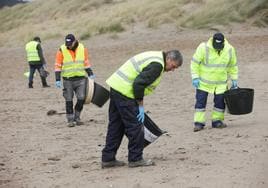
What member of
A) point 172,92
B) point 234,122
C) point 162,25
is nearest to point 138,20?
point 162,25

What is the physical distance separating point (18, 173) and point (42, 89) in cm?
1251

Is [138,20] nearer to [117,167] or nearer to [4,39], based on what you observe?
[4,39]

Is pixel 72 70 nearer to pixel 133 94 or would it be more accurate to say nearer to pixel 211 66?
pixel 211 66

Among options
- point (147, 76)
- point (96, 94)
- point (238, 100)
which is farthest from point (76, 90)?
point (147, 76)

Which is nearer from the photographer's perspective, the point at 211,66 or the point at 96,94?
the point at 211,66

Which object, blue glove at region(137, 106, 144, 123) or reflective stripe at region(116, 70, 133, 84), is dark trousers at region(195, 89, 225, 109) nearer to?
blue glove at region(137, 106, 144, 123)

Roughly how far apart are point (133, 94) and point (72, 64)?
4.72 meters

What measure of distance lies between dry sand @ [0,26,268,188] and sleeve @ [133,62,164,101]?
3.52 feet

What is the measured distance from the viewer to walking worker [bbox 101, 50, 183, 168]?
8969 millimetres

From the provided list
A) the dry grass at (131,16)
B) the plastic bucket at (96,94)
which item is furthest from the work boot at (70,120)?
the dry grass at (131,16)

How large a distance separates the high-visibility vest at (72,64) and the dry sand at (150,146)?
1.00 meters

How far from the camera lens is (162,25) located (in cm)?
4141

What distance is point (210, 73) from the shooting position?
12211 millimetres

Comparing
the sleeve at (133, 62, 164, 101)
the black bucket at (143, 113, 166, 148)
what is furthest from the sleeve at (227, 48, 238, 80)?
the sleeve at (133, 62, 164, 101)
